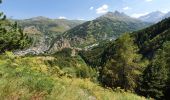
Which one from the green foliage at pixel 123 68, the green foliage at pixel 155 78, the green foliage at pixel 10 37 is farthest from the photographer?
the green foliage at pixel 155 78

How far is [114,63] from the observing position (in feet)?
178

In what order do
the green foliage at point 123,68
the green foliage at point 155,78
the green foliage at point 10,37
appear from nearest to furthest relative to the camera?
the green foliage at point 10,37 → the green foliage at point 123,68 → the green foliage at point 155,78

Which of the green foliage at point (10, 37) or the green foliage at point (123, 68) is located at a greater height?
the green foliage at point (10, 37)

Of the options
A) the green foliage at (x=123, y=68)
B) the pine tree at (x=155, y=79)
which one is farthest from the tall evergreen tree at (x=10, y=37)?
the pine tree at (x=155, y=79)

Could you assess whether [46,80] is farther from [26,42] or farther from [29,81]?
[26,42]

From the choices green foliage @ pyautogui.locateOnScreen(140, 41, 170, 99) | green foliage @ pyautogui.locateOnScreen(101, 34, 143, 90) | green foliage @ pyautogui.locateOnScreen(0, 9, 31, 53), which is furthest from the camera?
green foliage @ pyautogui.locateOnScreen(140, 41, 170, 99)

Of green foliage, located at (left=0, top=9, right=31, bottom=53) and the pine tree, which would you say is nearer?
green foliage, located at (left=0, top=9, right=31, bottom=53)

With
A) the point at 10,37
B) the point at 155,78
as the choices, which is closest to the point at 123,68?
the point at 155,78

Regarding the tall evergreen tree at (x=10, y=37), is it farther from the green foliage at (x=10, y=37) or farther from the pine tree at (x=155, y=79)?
the pine tree at (x=155, y=79)

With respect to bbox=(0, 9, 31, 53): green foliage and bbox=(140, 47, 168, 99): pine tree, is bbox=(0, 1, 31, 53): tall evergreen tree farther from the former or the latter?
bbox=(140, 47, 168, 99): pine tree

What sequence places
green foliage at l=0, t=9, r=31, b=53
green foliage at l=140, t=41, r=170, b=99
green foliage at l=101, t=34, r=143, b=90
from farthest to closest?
1. green foliage at l=140, t=41, r=170, b=99
2. green foliage at l=101, t=34, r=143, b=90
3. green foliage at l=0, t=9, r=31, b=53

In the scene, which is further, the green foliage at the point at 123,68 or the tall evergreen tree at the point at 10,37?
the green foliage at the point at 123,68

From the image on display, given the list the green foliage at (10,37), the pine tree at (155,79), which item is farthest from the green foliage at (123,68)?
the green foliage at (10,37)

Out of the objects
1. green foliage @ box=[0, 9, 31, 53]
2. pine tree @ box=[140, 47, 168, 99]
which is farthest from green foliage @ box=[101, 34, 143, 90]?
green foliage @ box=[0, 9, 31, 53]
